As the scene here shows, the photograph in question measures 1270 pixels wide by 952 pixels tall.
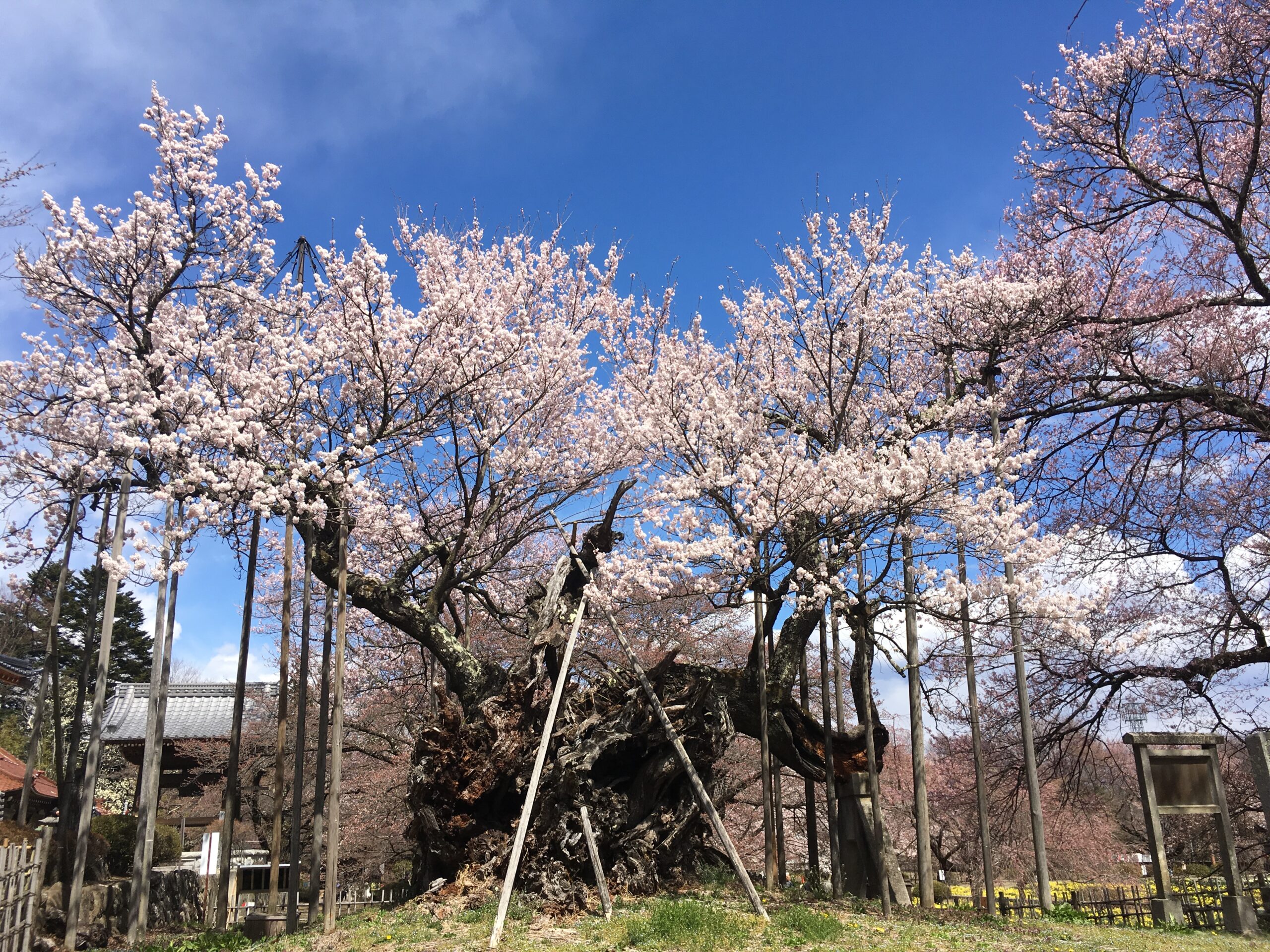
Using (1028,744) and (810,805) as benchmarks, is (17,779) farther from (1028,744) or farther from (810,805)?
(1028,744)

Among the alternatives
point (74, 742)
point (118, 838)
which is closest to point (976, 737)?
point (74, 742)

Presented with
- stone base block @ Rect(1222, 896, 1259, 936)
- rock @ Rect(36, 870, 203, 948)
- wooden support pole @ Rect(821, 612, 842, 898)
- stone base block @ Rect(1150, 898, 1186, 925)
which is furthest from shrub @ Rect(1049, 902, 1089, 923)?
rock @ Rect(36, 870, 203, 948)

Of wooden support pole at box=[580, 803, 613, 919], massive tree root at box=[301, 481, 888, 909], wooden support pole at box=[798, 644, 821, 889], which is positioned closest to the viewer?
wooden support pole at box=[580, 803, 613, 919]

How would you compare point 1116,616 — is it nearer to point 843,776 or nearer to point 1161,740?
point 1161,740

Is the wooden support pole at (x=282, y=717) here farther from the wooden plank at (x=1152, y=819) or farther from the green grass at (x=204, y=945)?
the wooden plank at (x=1152, y=819)

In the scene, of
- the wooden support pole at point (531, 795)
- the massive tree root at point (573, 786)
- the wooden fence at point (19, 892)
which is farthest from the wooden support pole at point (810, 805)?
the wooden fence at point (19, 892)

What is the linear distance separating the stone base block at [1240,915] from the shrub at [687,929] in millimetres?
7536

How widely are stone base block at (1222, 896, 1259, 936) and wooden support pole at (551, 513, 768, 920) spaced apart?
6739 mm

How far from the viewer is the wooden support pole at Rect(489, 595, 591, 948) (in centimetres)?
812

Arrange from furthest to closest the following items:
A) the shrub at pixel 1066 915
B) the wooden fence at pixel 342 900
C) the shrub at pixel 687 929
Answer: the wooden fence at pixel 342 900 < the shrub at pixel 1066 915 < the shrub at pixel 687 929

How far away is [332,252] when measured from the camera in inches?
497

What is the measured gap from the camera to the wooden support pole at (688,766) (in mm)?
9023

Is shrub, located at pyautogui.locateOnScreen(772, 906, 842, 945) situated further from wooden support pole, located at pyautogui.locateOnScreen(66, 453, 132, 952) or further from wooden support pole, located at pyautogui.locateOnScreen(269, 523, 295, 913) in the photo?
wooden support pole, located at pyautogui.locateOnScreen(66, 453, 132, 952)

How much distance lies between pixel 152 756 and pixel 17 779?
51.7 ft
